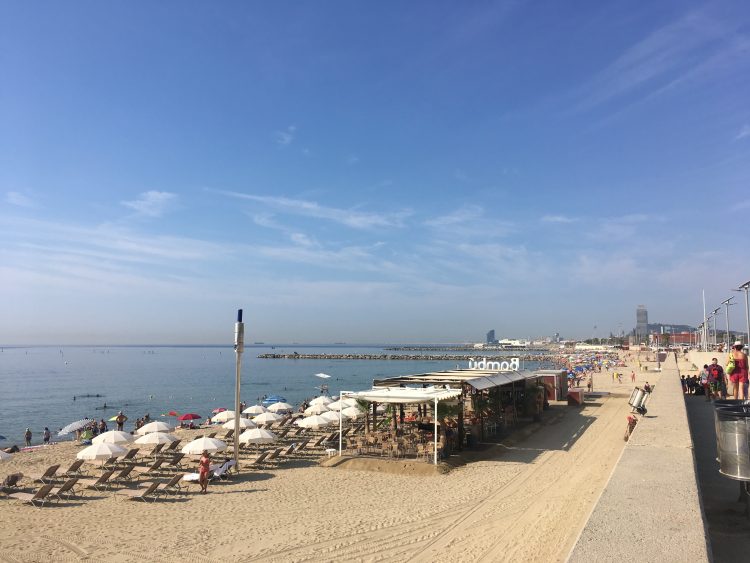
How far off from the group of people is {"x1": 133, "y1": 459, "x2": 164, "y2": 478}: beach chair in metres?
14.2

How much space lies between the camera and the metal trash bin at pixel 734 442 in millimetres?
4879

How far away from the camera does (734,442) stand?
4.95 m

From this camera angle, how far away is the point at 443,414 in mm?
15266

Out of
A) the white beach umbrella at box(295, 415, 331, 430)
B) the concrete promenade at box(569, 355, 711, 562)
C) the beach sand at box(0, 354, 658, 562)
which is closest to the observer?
the concrete promenade at box(569, 355, 711, 562)

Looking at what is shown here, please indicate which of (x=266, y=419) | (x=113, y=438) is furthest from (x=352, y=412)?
(x=113, y=438)

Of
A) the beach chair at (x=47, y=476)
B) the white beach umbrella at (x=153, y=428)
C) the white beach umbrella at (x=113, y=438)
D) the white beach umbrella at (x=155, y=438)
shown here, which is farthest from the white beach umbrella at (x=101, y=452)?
the white beach umbrella at (x=153, y=428)

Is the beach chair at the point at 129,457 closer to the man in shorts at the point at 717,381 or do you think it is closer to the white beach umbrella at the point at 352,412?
the white beach umbrella at the point at 352,412

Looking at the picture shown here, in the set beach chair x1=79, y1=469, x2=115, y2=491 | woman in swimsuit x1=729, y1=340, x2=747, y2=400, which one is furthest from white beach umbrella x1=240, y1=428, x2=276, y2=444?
woman in swimsuit x1=729, y1=340, x2=747, y2=400

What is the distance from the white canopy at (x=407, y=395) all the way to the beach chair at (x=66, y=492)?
7.23 meters

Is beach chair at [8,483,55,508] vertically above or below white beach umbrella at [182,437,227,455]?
below

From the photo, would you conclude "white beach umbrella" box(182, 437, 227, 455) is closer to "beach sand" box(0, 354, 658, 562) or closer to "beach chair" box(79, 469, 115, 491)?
"beach sand" box(0, 354, 658, 562)

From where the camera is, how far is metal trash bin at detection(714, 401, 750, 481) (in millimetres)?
4879

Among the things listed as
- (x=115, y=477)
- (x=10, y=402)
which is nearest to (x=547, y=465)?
(x=115, y=477)

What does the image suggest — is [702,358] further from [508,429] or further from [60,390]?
[60,390]
